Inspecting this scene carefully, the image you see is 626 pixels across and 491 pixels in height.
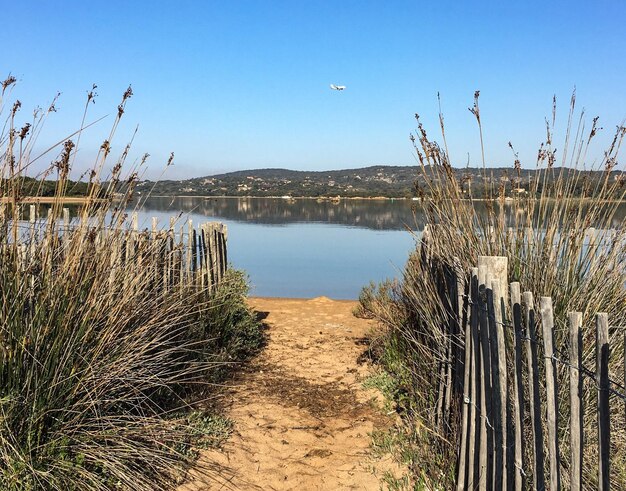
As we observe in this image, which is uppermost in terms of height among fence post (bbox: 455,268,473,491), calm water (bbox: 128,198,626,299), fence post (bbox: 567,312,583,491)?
fence post (bbox: 567,312,583,491)

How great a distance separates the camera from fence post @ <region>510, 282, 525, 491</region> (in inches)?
84.3

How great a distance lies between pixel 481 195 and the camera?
4582mm

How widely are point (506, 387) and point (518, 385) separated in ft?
0.74

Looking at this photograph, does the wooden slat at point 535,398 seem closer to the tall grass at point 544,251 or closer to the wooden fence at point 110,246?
the tall grass at point 544,251

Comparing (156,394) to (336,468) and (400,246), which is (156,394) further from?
(400,246)

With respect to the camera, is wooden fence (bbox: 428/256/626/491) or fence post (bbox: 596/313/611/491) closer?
fence post (bbox: 596/313/611/491)

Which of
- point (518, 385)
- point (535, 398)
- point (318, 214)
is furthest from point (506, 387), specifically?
point (318, 214)

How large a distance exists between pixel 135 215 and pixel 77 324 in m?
2.09

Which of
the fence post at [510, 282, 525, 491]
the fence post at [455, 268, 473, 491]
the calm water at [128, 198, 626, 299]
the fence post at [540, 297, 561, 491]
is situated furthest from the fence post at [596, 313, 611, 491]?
the calm water at [128, 198, 626, 299]

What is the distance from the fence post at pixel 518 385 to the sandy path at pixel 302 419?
1372 millimetres

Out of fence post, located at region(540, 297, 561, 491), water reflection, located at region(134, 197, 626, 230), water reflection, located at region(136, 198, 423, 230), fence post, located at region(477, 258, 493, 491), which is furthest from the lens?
water reflection, located at region(136, 198, 423, 230)

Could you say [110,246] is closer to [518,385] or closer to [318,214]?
[518,385]

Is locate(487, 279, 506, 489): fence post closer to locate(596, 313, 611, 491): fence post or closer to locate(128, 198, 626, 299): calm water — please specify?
locate(596, 313, 611, 491): fence post

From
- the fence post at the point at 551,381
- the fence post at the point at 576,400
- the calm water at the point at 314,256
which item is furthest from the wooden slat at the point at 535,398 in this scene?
the calm water at the point at 314,256
